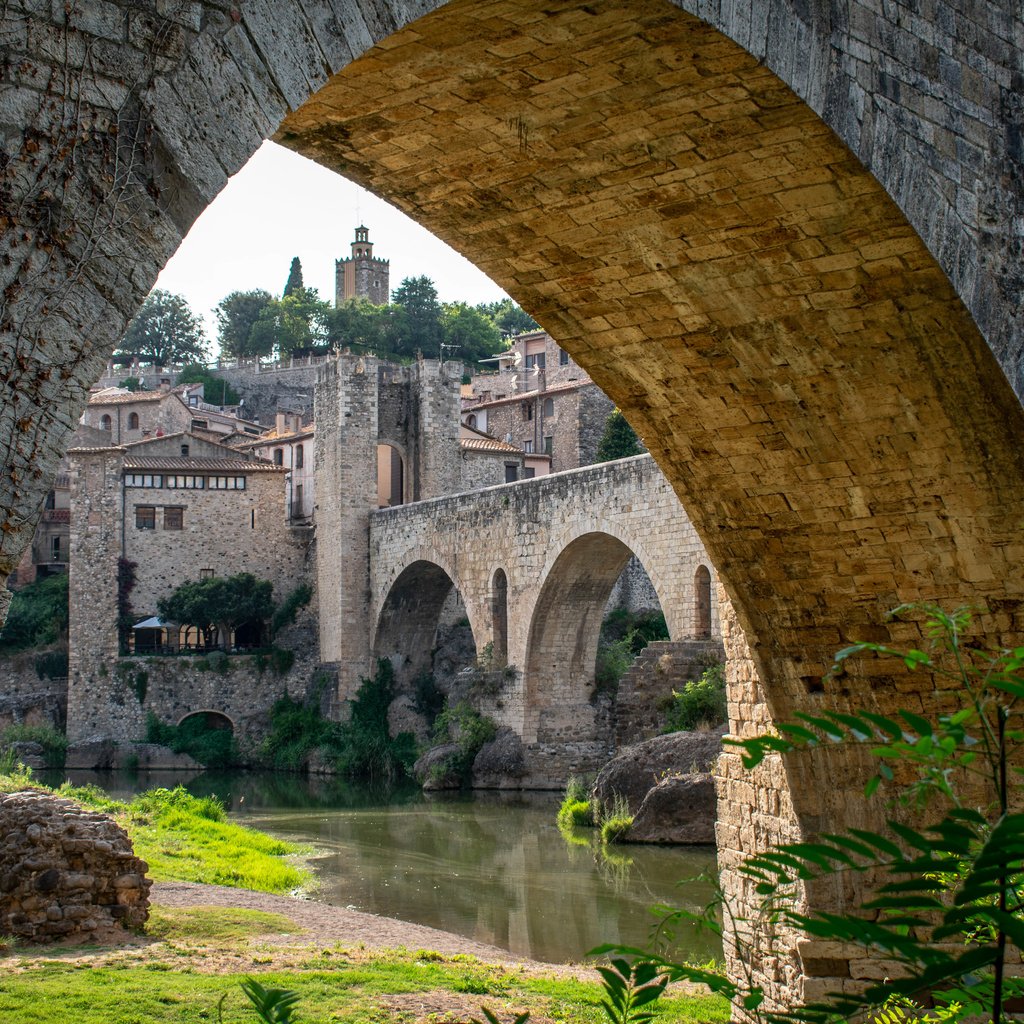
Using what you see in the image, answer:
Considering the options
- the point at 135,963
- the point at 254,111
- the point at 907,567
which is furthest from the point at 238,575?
the point at 254,111

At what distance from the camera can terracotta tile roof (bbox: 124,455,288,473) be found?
34938 millimetres

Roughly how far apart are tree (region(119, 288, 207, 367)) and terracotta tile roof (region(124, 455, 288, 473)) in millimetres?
38122

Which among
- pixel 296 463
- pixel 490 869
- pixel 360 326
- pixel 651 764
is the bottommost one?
pixel 490 869

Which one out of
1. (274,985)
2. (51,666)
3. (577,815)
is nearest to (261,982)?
(274,985)

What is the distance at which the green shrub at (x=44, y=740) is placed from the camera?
30.9 m

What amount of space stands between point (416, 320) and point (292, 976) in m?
58.3

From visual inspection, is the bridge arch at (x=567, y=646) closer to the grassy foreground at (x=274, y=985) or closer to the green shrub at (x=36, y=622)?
the grassy foreground at (x=274, y=985)

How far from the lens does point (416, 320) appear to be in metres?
66.2

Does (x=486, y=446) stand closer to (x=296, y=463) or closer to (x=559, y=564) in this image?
(x=296, y=463)

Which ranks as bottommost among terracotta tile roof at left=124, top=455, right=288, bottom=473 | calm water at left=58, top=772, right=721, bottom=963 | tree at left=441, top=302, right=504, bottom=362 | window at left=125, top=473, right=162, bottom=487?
calm water at left=58, top=772, right=721, bottom=963

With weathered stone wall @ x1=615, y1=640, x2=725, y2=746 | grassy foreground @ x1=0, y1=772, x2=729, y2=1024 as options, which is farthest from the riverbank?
weathered stone wall @ x1=615, y1=640, x2=725, y2=746

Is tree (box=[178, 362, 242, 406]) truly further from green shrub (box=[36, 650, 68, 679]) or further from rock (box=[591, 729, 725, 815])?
rock (box=[591, 729, 725, 815])

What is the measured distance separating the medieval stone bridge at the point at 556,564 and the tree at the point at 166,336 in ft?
152

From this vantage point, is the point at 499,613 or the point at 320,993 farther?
the point at 499,613
